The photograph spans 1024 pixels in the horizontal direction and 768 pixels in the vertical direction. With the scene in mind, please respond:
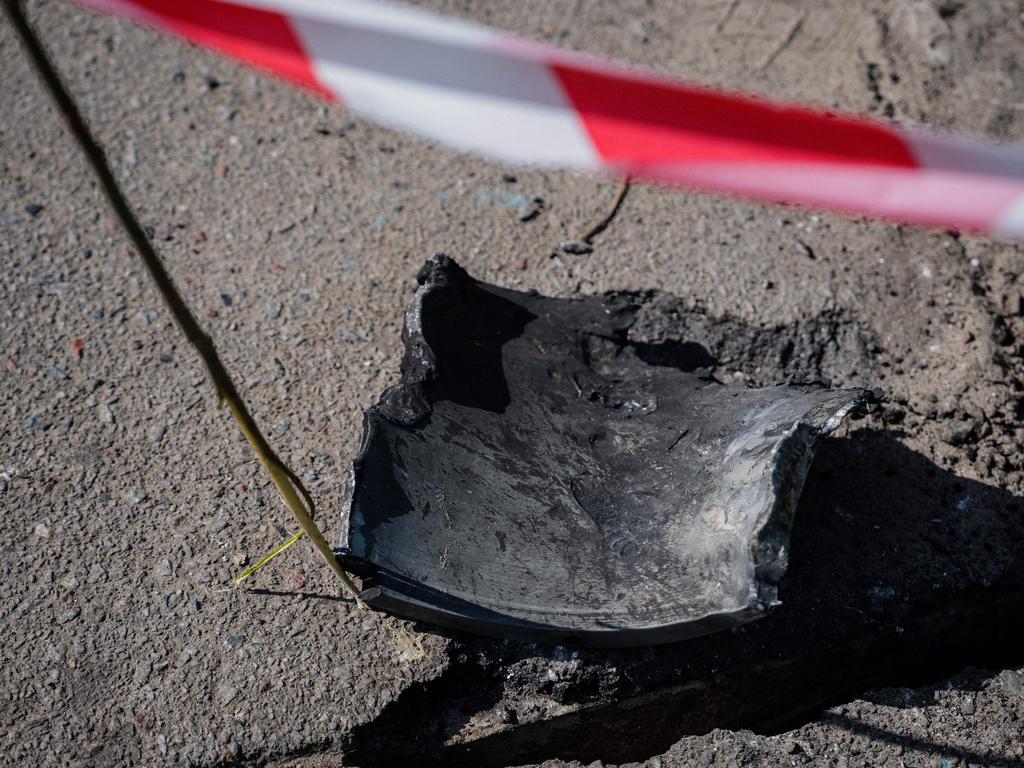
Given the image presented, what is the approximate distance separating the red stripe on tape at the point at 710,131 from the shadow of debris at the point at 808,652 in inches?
43.2

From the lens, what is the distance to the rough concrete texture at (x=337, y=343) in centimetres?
188

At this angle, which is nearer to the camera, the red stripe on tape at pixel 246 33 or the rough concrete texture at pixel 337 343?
the rough concrete texture at pixel 337 343

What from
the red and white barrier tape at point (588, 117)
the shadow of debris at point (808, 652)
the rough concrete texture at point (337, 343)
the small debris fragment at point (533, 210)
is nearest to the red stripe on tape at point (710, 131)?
the red and white barrier tape at point (588, 117)

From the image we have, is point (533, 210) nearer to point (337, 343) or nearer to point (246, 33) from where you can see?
point (337, 343)

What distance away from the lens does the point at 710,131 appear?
2988 mm

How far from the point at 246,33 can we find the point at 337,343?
1401mm

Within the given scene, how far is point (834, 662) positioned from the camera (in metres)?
2.01

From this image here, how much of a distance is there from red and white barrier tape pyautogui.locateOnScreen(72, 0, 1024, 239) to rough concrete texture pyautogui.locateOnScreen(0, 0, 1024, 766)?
10cm

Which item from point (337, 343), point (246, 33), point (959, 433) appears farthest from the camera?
point (246, 33)

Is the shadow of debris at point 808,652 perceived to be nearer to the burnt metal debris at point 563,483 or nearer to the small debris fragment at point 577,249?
the burnt metal debris at point 563,483

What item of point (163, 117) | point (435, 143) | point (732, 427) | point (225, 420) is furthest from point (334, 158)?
point (732, 427)

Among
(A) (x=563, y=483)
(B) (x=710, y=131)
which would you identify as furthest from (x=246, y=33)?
(A) (x=563, y=483)

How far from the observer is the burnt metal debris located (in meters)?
1.80

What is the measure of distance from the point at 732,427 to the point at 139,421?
1433 millimetres
